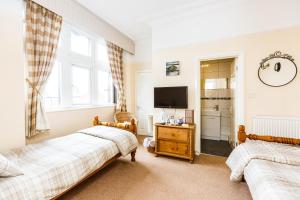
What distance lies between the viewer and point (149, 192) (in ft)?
6.59

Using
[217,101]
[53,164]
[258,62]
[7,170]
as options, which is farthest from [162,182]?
[217,101]

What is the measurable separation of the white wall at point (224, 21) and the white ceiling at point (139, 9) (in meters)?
0.10

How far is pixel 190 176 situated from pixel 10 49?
324 centimetres

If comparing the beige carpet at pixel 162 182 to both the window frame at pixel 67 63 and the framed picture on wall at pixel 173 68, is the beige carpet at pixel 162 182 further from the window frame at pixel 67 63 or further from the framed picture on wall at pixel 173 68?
the framed picture on wall at pixel 173 68

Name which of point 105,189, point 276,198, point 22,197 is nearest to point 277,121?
point 276,198

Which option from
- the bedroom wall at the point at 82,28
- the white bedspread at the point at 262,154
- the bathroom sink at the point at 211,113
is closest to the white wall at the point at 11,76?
the bedroom wall at the point at 82,28

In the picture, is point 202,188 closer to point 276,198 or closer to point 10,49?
point 276,198

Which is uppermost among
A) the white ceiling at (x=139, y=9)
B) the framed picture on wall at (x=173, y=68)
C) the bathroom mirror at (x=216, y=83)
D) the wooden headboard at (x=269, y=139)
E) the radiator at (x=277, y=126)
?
the white ceiling at (x=139, y=9)

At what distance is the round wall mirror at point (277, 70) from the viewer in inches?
99.8

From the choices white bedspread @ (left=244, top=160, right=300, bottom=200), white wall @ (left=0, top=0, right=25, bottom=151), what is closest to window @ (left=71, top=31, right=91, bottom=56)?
white wall @ (left=0, top=0, right=25, bottom=151)

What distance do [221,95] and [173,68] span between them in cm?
202

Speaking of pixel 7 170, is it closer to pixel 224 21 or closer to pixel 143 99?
pixel 143 99

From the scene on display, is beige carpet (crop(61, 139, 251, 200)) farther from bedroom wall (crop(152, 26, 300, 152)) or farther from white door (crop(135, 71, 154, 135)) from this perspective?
white door (crop(135, 71, 154, 135))

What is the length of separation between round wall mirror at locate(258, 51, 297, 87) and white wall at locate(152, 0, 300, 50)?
0.53 m
